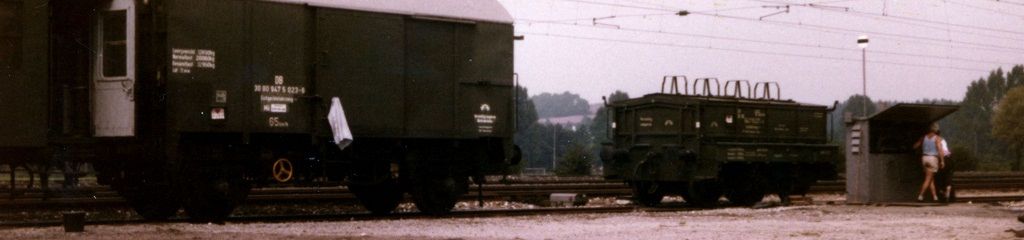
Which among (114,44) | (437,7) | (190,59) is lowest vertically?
(190,59)

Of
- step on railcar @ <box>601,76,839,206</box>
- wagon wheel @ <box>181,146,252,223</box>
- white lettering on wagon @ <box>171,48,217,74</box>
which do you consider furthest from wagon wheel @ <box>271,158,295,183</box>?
step on railcar @ <box>601,76,839,206</box>

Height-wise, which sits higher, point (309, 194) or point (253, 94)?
point (253, 94)

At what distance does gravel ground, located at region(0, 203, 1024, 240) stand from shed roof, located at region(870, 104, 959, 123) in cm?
311

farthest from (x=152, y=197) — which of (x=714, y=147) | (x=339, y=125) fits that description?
(x=714, y=147)

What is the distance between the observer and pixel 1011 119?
92625mm

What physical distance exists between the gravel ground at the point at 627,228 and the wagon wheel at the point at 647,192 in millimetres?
5046

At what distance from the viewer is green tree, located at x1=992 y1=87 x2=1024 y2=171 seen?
9112cm

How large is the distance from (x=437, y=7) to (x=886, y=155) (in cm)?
837

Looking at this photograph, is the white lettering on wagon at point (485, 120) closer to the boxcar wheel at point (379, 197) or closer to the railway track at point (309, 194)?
the boxcar wheel at point (379, 197)

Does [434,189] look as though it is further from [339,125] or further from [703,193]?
[703,193]

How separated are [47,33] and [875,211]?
11.4m

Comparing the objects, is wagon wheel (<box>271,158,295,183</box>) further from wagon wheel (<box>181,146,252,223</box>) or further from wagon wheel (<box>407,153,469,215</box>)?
wagon wheel (<box>407,153,469,215</box>)

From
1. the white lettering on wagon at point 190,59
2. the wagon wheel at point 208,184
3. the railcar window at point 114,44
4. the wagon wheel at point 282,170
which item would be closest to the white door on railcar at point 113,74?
the railcar window at point 114,44

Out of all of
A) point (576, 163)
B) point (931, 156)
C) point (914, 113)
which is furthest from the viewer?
point (576, 163)
